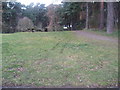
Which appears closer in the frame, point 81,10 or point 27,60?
point 27,60

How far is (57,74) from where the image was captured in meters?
2.13

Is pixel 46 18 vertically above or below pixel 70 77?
above

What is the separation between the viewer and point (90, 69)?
2340 mm

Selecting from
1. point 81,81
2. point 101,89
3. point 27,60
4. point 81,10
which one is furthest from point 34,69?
point 81,10

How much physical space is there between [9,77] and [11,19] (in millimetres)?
12102

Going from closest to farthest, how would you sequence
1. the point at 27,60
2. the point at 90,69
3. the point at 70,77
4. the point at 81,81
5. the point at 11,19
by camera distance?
the point at 81,81 → the point at 70,77 → the point at 90,69 → the point at 27,60 → the point at 11,19

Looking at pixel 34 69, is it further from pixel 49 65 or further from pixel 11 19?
pixel 11 19

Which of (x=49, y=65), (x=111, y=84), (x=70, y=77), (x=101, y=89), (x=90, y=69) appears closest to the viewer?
(x=101, y=89)

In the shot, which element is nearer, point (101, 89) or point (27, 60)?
point (101, 89)

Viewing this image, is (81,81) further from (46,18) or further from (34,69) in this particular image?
(46,18)

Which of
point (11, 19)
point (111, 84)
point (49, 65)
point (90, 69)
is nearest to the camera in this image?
point (111, 84)

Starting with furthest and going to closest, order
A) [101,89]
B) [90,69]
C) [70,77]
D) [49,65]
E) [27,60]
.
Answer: [27,60] < [49,65] < [90,69] < [70,77] < [101,89]

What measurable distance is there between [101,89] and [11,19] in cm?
1283

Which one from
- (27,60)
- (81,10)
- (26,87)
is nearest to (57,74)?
(26,87)
